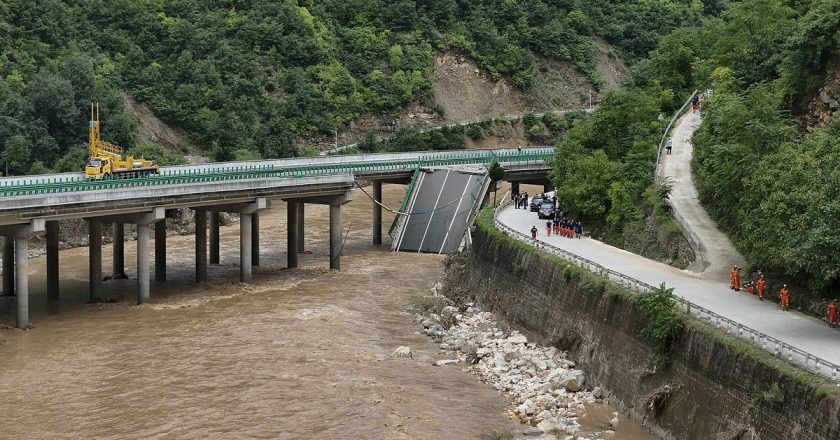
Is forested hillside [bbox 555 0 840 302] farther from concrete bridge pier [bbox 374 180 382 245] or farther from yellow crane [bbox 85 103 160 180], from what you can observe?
yellow crane [bbox 85 103 160 180]

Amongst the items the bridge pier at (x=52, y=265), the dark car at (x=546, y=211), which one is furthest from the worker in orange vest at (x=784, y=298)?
the bridge pier at (x=52, y=265)

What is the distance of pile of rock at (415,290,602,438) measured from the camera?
3756cm

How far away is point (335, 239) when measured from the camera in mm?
73125

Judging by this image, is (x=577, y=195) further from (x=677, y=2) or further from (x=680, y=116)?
(x=677, y=2)

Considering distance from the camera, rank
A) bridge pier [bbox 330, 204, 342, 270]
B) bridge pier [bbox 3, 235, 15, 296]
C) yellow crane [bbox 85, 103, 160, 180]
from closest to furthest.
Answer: bridge pier [bbox 3, 235, 15, 296]
yellow crane [bbox 85, 103, 160, 180]
bridge pier [bbox 330, 204, 342, 270]

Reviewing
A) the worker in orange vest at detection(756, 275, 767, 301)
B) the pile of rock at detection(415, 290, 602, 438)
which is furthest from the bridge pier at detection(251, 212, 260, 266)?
the worker in orange vest at detection(756, 275, 767, 301)

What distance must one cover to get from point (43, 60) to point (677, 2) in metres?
111

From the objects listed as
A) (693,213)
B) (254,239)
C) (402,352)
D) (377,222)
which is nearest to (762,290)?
(693,213)

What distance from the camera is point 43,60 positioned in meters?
118

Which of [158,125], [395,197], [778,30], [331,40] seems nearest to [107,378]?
[778,30]

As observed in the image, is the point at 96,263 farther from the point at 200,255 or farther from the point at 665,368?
the point at 665,368

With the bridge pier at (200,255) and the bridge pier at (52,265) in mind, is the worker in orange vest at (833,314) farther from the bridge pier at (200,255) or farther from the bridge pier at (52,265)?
the bridge pier at (52,265)

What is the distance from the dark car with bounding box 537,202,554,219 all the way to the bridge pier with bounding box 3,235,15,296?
32.1 meters

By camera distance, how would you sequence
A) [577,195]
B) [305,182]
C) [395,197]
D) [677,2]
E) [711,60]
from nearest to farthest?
[577,195]
[305,182]
[711,60]
[395,197]
[677,2]
